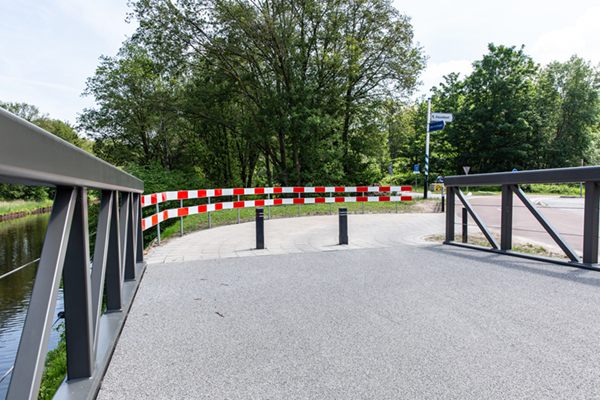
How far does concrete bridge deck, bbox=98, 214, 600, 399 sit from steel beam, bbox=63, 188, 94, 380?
0.86 ft

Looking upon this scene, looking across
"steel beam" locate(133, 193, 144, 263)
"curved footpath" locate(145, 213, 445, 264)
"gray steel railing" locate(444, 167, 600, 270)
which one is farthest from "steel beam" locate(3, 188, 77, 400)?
"gray steel railing" locate(444, 167, 600, 270)

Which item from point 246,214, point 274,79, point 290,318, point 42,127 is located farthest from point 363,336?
point 274,79

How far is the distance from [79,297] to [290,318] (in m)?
2.00

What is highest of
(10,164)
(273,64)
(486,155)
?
(273,64)

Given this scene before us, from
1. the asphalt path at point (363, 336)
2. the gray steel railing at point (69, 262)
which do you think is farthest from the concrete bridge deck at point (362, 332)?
the gray steel railing at point (69, 262)

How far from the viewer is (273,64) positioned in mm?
22281

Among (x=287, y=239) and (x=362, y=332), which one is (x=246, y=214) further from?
(x=362, y=332)

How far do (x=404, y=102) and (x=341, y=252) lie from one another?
2130cm

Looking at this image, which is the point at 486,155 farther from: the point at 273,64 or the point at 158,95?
the point at 158,95

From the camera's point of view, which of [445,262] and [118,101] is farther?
[118,101]

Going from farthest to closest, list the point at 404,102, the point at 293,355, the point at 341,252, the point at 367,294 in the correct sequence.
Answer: the point at 404,102 → the point at 341,252 → the point at 367,294 → the point at 293,355

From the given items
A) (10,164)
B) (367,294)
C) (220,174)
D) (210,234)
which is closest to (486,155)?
(220,174)

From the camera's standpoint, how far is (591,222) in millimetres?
A: 5395

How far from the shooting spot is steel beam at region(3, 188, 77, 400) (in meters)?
1.38
